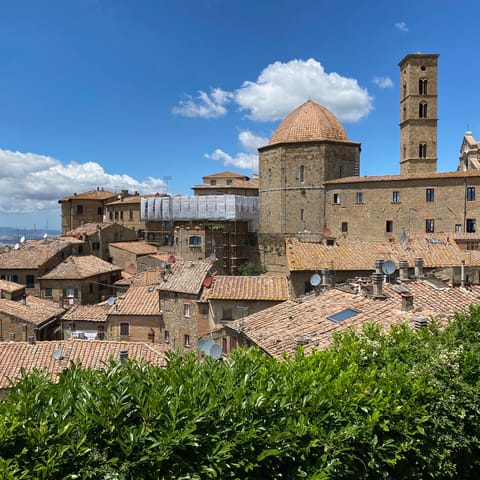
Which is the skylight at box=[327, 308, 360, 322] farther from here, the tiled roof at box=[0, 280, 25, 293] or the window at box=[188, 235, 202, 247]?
the window at box=[188, 235, 202, 247]

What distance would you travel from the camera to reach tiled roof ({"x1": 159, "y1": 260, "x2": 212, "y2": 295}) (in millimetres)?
29250

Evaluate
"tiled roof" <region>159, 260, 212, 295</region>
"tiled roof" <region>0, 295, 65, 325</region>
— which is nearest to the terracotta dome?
"tiled roof" <region>159, 260, 212, 295</region>

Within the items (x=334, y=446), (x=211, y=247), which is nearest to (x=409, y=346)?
(x=334, y=446)

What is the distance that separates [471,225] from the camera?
41.2m

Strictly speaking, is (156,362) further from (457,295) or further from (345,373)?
(345,373)

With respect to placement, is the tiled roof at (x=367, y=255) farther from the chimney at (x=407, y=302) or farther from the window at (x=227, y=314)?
the chimney at (x=407, y=302)

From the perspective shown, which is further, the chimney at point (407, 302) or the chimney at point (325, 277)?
the chimney at point (325, 277)

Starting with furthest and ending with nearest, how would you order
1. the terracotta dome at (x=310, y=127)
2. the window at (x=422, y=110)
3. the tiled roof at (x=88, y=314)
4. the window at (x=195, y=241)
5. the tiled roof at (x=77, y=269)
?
the window at (x=422, y=110)
the terracotta dome at (x=310, y=127)
the window at (x=195, y=241)
the tiled roof at (x=77, y=269)
the tiled roof at (x=88, y=314)

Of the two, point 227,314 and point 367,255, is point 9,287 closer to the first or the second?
point 227,314

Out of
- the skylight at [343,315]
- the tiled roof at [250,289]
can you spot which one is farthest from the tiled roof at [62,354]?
the skylight at [343,315]

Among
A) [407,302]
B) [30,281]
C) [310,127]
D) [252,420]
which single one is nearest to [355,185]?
[310,127]

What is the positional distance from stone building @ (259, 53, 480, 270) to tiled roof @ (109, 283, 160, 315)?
50.4 ft

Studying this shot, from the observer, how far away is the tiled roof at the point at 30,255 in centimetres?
4244

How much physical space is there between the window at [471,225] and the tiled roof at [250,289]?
2299 centimetres
